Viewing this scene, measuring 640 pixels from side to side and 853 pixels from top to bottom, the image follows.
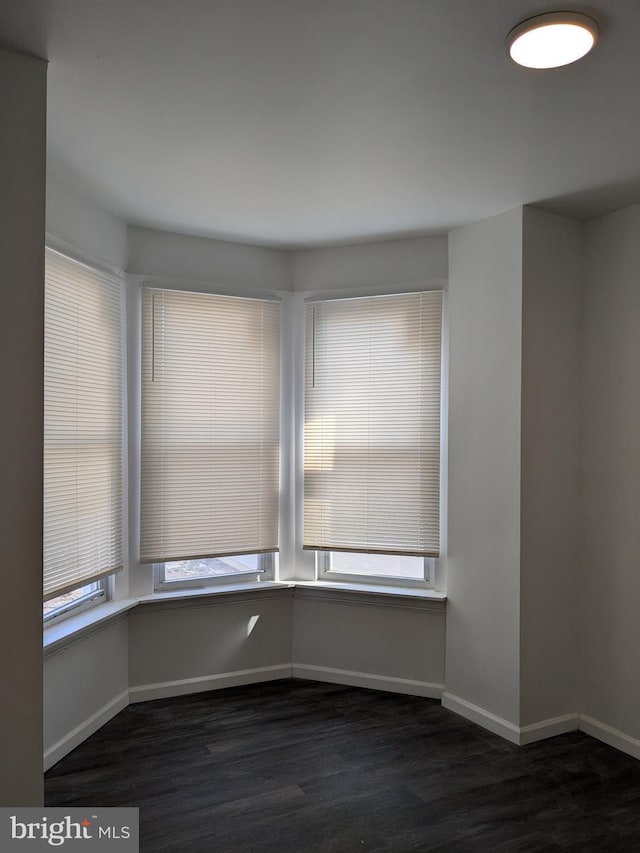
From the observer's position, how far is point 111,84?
2.13 meters

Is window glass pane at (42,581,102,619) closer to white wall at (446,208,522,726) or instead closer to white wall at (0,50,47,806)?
white wall at (0,50,47,806)

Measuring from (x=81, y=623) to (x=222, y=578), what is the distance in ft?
3.33

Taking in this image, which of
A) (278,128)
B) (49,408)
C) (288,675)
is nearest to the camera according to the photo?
(278,128)

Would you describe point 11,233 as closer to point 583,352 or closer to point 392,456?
point 392,456

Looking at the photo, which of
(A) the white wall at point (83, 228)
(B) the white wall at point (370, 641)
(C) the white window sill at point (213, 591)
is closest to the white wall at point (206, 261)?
(A) the white wall at point (83, 228)

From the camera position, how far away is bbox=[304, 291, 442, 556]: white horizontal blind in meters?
3.87

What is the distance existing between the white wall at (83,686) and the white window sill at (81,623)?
52 mm

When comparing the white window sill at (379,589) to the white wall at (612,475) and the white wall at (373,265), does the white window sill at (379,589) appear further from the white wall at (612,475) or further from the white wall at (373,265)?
the white wall at (373,265)

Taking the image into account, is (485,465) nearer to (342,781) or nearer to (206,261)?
(342,781)

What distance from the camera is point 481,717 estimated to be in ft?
11.3

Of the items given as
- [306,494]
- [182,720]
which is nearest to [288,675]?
[182,720]

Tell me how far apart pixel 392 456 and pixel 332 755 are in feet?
5.38

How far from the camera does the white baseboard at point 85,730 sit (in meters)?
2.96

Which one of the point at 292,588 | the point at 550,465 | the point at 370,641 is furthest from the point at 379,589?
the point at 550,465
